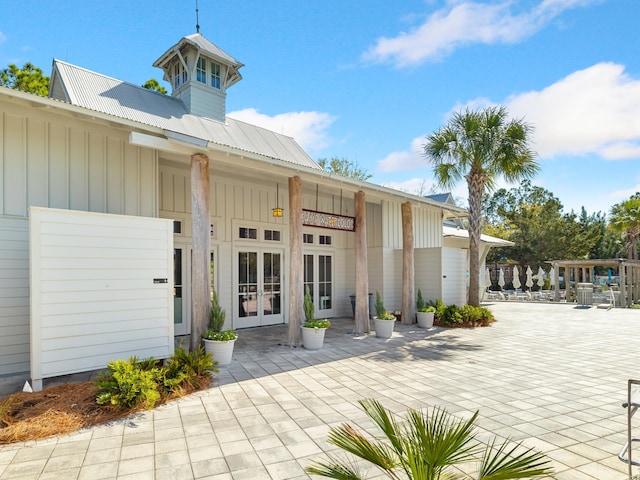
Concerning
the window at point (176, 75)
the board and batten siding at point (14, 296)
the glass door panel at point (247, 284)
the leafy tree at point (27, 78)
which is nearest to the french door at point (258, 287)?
the glass door panel at point (247, 284)

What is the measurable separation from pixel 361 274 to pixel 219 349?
362 centimetres

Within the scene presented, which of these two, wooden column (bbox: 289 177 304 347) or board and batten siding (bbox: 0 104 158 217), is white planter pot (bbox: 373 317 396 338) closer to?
wooden column (bbox: 289 177 304 347)

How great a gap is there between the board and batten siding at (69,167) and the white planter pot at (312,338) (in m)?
3.20

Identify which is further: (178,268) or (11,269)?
(178,268)

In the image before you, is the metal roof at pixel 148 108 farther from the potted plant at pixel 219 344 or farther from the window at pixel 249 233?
the potted plant at pixel 219 344

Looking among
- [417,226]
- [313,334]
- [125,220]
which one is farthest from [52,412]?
Answer: [417,226]

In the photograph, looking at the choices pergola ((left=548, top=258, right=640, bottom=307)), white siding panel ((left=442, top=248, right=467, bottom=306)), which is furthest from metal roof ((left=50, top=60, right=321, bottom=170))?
pergola ((left=548, top=258, right=640, bottom=307))

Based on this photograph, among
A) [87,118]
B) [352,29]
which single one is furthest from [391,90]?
[87,118]

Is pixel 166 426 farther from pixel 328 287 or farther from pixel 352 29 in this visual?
pixel 352 29

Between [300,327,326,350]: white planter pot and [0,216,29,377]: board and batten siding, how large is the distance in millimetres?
3925

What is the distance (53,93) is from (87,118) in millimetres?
5341

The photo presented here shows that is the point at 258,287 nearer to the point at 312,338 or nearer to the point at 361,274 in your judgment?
the point at 361,274

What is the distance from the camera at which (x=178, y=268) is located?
24.4 ft

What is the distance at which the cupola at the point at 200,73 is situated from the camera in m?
9.46
